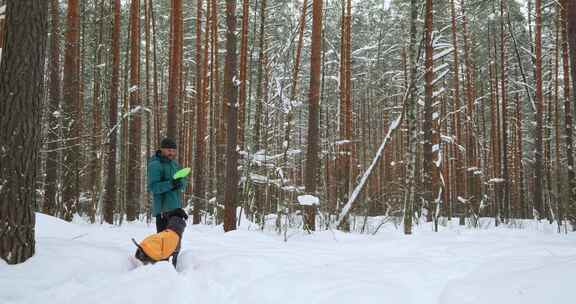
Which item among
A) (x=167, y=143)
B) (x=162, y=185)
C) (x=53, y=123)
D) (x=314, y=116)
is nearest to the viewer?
(x=162, y=185)

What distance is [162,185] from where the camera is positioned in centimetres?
467

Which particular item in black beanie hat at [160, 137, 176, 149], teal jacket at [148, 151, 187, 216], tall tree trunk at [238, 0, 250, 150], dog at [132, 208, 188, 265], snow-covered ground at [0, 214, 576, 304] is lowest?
snow-covered ground at [0, 214, 576, 304]

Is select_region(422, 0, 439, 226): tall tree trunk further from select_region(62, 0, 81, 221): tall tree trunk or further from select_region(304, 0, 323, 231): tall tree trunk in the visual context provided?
select_region(62, 0, 81, 221): tall tree trunk

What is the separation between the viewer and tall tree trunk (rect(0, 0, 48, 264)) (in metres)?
3.79

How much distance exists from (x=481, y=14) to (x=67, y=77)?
18920 millimetres

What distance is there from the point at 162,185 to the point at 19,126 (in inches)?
61.2

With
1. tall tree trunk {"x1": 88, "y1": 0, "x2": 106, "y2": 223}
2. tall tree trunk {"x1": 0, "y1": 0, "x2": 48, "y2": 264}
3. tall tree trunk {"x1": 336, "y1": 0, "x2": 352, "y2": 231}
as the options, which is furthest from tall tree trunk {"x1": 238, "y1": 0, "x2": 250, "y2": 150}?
tall tree trunk {"x1": 0, "y1": 0, "x2": 48, "y2": 264}

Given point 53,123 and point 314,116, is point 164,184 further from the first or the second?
point 53,123

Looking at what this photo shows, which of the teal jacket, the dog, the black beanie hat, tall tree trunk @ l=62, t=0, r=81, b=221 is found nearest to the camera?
the dog

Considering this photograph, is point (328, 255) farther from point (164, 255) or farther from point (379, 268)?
point (164, 255)

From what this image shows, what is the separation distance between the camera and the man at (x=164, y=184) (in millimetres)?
4684

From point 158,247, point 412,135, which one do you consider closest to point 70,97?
point 158,247

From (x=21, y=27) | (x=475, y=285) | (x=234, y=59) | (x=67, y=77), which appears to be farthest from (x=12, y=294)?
(x=67, y=77)

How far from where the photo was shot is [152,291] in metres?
3.33
